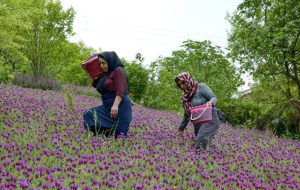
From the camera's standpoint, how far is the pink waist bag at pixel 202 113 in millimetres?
7145

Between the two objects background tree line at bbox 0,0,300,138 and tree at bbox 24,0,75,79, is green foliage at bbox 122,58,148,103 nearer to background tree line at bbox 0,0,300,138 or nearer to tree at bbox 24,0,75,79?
background tree line at bbox 0,0,300,138

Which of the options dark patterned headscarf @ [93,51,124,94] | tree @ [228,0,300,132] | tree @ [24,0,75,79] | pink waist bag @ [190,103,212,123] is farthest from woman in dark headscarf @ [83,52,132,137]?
tree @ [24,0,75,79]

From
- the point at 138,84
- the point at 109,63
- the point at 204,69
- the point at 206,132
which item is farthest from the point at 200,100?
the point at 138,84

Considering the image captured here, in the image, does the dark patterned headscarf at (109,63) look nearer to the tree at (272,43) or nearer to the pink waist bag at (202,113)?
the pink waist bag at (202,113)

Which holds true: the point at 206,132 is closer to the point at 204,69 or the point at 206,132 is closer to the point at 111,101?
the point at 111,101

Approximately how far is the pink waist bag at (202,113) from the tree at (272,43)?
4.68m

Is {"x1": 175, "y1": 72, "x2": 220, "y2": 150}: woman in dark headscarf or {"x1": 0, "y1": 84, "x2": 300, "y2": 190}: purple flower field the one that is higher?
{"x1": 175, "y1": 72, "x2": 220, "y2": 150}: woman in dark headscarf

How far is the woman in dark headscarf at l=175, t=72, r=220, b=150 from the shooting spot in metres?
7.15

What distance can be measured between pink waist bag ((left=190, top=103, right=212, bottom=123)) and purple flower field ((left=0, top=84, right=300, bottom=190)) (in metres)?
0.51

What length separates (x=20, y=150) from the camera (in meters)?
5.04

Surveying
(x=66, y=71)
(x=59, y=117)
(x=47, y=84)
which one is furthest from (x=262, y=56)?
(x=66, y=71)

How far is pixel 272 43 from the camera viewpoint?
11031 millimetres

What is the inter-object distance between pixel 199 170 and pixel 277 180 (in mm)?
1113

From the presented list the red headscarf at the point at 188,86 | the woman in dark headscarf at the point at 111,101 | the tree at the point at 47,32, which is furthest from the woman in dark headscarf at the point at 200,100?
the tree at the point at 47,32
